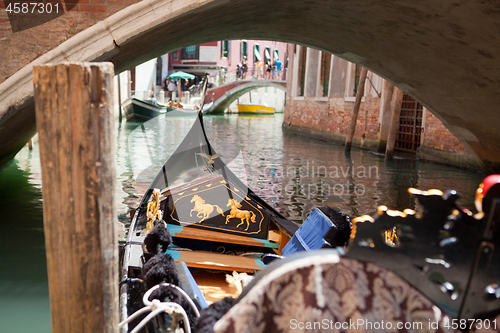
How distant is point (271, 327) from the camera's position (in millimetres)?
744

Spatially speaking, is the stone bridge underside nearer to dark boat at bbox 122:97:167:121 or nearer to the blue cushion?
the blue cushion

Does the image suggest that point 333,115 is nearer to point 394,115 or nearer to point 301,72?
point 301,72

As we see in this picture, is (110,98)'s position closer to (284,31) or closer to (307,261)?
(307,261)

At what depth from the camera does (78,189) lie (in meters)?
0.91

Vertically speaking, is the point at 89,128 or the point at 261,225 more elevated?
the point at 89,128

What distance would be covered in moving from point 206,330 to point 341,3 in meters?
2.28

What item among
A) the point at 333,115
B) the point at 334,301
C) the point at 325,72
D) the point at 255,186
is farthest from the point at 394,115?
the point at 334,301

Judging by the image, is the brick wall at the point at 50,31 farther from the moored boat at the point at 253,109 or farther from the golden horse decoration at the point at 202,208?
the moored boat at the point at 253,109

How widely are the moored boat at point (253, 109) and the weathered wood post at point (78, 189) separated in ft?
65.0

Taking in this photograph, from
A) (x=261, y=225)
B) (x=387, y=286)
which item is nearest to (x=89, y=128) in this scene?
(x=387, y=286)

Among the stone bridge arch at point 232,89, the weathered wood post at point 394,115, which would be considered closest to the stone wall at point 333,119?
the weathered wood post at point 394,115

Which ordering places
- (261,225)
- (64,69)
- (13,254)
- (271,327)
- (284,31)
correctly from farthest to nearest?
(284,31), (13,254), (261,225), (64,69), (271,327)

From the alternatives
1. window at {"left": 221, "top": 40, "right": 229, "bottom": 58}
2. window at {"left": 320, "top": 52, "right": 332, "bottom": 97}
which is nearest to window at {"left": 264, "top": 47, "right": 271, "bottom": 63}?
window at {"left": 221, "top": 40, "right": 229, "bottom": 58}

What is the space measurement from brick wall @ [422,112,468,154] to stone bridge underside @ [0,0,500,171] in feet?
3.88
